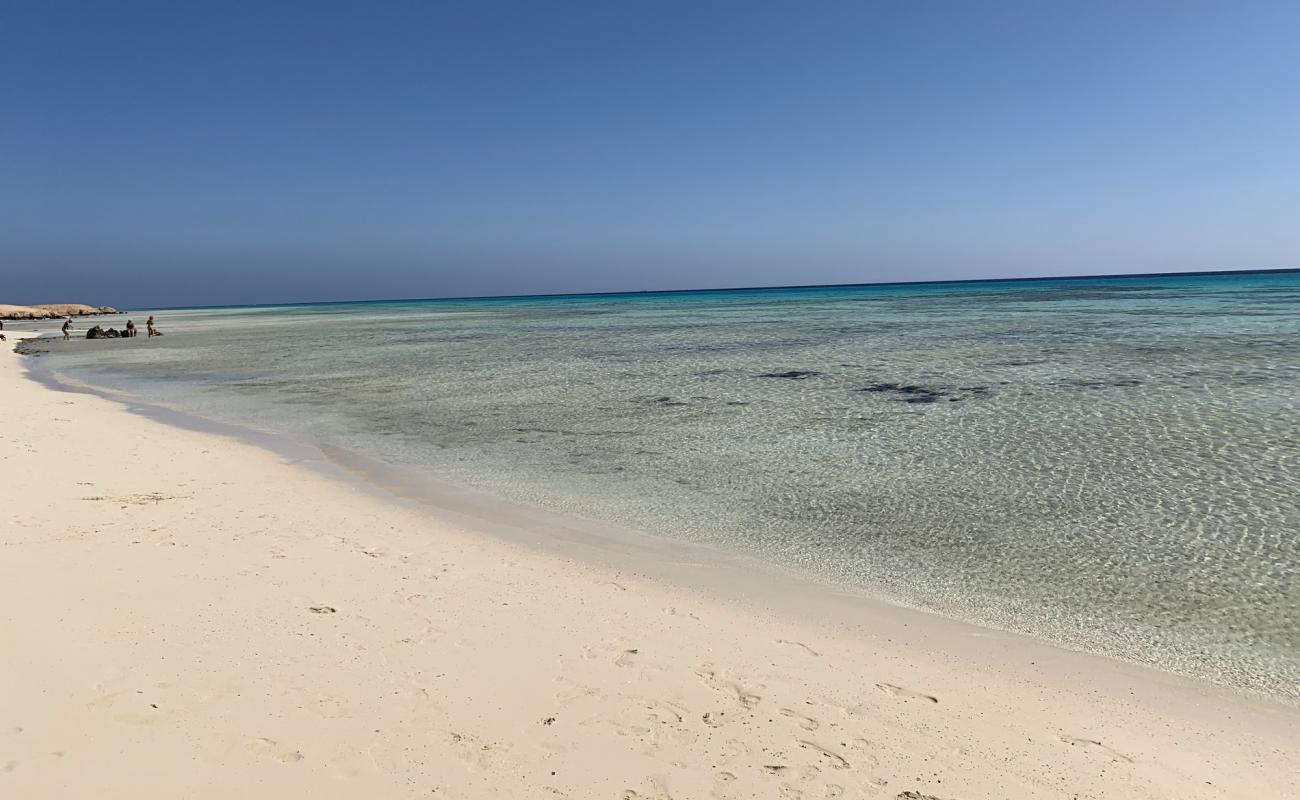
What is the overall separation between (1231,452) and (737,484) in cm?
641

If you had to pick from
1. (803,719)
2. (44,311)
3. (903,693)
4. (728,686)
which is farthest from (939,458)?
(44,311)

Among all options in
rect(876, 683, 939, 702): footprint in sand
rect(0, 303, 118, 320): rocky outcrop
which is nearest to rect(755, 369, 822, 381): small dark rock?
rect(876, 683, 939, 702): footprint in sand

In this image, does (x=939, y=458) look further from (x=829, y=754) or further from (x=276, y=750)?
(x=276, y=750)

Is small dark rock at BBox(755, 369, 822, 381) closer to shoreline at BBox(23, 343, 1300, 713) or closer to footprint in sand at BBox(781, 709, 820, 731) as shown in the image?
shoreline at BBox(23, 343, 1300, 713)

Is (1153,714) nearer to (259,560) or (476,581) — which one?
(476,581)

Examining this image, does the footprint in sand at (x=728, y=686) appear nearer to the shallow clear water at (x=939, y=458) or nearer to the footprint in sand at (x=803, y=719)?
the footprint in sand at (x=803, y=719)

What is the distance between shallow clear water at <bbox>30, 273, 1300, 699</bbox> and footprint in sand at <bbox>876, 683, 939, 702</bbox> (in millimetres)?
1355

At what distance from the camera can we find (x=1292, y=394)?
13.3m

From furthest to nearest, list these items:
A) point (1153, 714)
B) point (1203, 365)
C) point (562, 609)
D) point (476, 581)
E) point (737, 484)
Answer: point (1203, 365) < point (737, 484) < point (476, 581) < point (562, 609) < point (1153, 714)

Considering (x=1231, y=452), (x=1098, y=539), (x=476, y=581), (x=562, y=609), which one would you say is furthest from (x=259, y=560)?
(x=1231, y=452)

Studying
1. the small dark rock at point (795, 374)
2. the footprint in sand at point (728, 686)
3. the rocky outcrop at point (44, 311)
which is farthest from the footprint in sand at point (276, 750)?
the rocky outcrop at point (44, 311)

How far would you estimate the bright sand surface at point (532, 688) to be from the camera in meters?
3.27

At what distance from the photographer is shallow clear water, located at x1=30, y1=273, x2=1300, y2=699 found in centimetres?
554

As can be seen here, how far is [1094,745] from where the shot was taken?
11.8 ft
